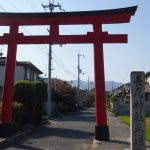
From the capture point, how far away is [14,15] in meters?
18.8

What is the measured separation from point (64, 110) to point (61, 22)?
137 feet

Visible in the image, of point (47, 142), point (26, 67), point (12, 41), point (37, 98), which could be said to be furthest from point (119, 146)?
point (26, 67)

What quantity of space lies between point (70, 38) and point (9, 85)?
347cm

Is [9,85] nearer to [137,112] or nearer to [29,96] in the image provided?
[29,96]

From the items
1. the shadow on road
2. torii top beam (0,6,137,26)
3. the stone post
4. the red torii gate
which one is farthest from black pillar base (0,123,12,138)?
the stone post

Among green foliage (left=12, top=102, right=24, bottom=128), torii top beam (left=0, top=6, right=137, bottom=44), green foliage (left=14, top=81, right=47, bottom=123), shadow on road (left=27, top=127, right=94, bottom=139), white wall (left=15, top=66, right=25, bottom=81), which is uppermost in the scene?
white wall (left=15, top=66, right=25, bottom=81)

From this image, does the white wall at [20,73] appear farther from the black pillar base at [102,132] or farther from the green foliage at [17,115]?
the black pillar base at [102,132]

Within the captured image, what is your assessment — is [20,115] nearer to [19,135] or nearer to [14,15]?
→ [19,135]

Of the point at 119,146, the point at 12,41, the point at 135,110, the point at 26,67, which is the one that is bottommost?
the point at 119,146

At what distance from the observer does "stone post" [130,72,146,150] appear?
1246 cm

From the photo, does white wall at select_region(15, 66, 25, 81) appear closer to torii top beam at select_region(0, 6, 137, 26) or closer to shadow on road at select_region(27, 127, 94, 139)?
shadow on road at select_region(27, 127, 94, 139)

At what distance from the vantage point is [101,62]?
17906 millimetres

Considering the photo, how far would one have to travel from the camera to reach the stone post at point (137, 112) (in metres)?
12.5

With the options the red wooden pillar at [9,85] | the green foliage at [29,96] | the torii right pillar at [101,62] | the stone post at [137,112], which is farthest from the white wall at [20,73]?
the stone post at [137,112]
